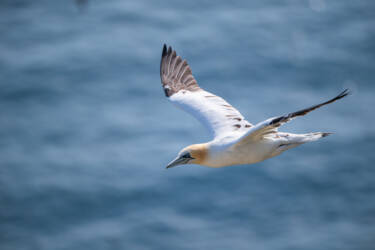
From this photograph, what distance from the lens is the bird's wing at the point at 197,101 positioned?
457 inches

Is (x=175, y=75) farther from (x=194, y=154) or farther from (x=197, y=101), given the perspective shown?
(x=194, y=154)

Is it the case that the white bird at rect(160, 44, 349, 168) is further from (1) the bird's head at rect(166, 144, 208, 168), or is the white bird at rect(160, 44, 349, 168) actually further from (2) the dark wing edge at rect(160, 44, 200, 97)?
(2) the dark wing edge at rect(160, 44, 200, 97)

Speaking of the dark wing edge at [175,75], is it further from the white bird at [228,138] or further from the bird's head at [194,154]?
the bird's head at [194,154]

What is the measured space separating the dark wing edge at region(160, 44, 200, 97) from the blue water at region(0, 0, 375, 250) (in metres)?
11.2

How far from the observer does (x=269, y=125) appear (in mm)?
9383

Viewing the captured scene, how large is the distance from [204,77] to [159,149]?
3961 millimetres

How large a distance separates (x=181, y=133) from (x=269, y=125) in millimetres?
15774

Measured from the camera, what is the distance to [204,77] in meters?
27.4

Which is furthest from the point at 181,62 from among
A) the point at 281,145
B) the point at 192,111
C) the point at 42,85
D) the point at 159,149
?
the point at 42,85

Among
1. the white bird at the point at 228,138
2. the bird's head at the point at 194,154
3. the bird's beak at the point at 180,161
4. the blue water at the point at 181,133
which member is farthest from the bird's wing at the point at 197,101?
the blue water at the point at 181,133

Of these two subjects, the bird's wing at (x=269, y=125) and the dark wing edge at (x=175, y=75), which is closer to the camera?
the bird's wing at (x=269, y=125)

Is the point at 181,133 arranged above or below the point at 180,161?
above

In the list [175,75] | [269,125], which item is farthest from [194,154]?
[175,75]

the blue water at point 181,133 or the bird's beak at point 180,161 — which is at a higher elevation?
the blue water at point 181,133
